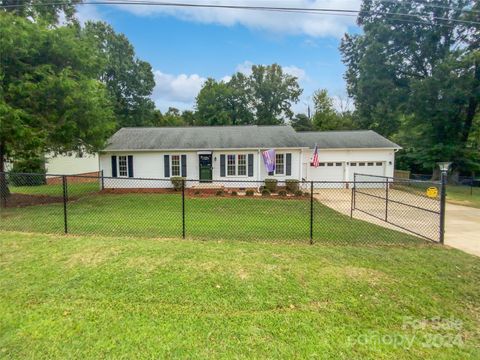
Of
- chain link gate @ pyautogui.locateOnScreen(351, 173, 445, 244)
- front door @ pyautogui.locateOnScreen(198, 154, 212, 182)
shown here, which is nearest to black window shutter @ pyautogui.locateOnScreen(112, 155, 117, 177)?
front door @ pyautogui.locateOnScreen(198, 154, 212, 182)

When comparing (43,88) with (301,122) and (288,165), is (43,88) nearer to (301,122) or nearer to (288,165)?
(288,165)

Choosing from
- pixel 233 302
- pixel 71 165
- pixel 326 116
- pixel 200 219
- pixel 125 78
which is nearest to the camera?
pixel 233 302

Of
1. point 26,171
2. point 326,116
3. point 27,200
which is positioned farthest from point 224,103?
point 27,200

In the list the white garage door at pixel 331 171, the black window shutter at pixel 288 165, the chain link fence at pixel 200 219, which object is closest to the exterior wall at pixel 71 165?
the chain link fence at pixel 200 219

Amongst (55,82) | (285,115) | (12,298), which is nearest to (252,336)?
(12,298)

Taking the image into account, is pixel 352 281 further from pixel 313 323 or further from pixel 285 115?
pixel 285 115

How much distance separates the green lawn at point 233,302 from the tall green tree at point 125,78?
3026 centimetres

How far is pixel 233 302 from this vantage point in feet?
12.5

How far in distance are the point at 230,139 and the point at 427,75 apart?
54.8ft

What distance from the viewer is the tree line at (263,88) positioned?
10.2 metres

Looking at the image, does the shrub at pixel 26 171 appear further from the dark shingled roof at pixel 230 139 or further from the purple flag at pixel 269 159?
the purple flag at pixel 269 159

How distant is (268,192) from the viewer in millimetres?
15438

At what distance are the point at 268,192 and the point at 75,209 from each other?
9045mm

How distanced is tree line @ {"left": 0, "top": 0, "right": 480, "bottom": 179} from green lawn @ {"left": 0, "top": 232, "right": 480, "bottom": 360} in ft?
22.2
